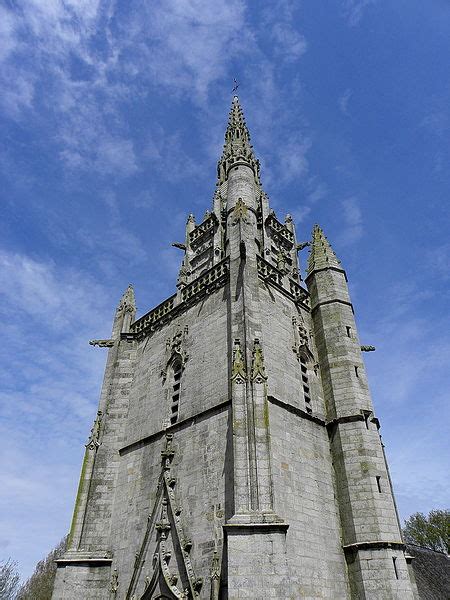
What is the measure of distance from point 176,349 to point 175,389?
141 cm

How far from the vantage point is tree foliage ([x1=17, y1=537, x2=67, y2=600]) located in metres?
32.7

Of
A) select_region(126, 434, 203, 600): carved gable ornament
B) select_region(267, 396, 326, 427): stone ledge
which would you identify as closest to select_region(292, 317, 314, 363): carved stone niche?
select_region(267, 396, 326, 427): stone ledge

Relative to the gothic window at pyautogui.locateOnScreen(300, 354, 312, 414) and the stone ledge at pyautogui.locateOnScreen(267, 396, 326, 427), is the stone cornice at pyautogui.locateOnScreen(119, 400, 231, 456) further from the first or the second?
the gothic window at pyautogui.locateOnScreen(300, 354, 312, 414)

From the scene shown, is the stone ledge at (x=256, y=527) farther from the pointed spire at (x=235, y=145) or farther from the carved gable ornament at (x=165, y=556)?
the pointed spire at (x=235, y=145)

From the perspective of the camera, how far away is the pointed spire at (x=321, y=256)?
16783mm

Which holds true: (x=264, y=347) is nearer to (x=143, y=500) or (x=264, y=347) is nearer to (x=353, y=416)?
(x=353, y=416)

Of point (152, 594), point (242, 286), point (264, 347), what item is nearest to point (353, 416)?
point (264, 347)

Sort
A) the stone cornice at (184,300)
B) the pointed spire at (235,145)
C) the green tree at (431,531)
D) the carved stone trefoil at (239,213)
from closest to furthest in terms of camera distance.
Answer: the stone cornice at (184,300) < the carved stone trefoil at (239,213) < the pointed spire at (235,145) < the green tree at (431,531)

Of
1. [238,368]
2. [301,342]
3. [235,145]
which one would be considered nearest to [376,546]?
[238,368]

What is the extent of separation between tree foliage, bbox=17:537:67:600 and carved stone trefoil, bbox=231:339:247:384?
26411 millimetres

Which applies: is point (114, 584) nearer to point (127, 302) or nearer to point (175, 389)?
point (175, 389)

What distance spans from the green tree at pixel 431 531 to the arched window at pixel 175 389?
84.8ft

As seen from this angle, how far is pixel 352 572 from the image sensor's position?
1090cm

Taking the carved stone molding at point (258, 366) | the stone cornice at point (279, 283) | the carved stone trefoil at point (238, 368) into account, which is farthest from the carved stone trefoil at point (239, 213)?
the carved stone trefoil at point (238, 368)
